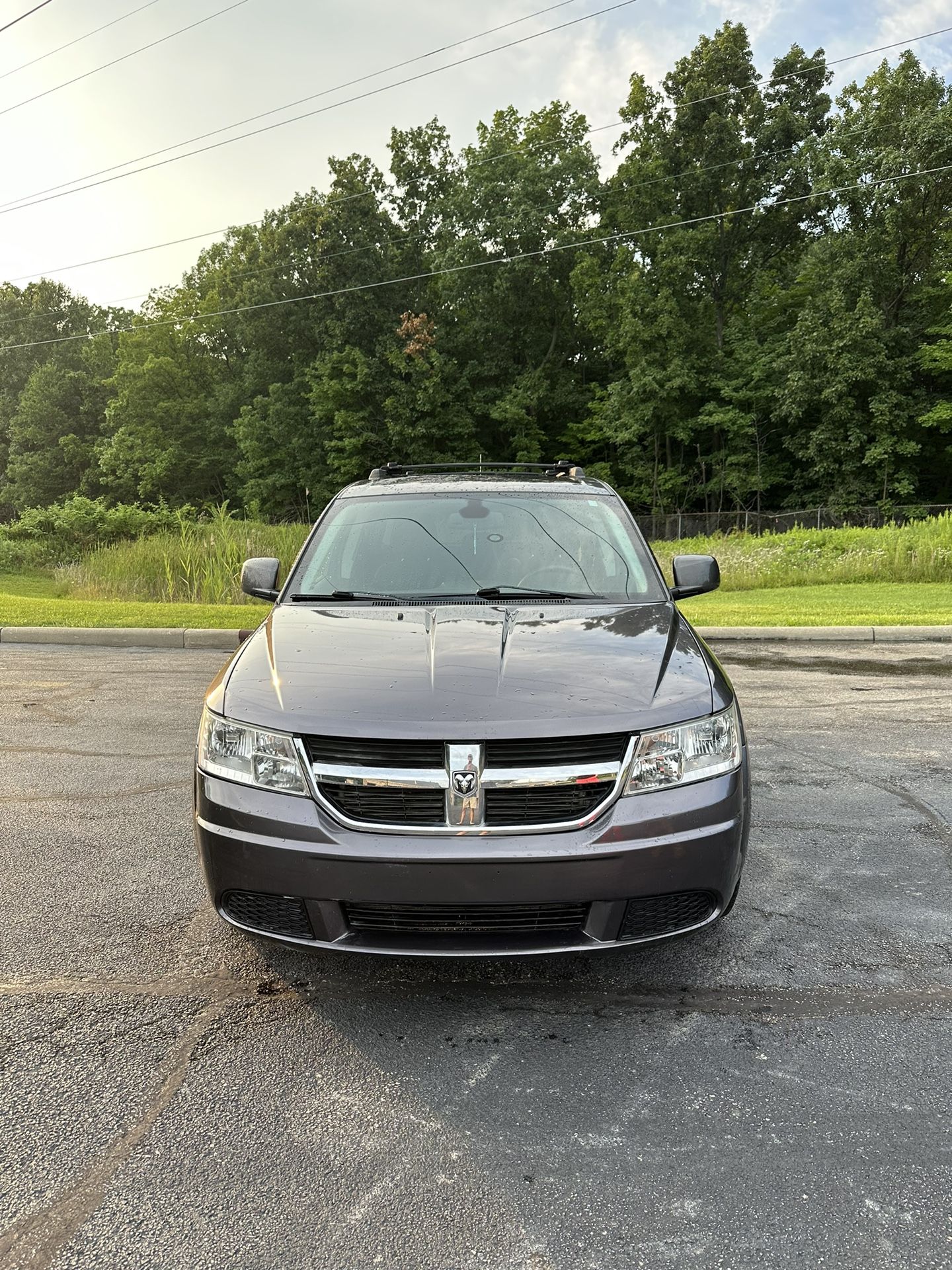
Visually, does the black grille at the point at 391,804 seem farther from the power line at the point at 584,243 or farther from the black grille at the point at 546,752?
the power line at the point at 584,243

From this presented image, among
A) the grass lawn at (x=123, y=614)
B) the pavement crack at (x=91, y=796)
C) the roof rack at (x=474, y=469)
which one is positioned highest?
the roof rack at (x=474, y=469)

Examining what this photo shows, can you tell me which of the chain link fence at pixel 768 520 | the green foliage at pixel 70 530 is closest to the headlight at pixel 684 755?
the green foliage at pixel 70 530

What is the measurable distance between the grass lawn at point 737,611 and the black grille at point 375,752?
893 cm

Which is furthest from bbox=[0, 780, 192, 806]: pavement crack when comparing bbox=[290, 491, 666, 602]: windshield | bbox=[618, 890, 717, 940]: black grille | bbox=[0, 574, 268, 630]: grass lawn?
bbox=[0, 574, 268, 630]: grass lawn

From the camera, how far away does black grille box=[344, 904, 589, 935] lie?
95.3 inches

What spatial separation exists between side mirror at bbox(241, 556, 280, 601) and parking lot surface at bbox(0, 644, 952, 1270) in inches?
50.1

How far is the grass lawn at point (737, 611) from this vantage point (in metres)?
11.5

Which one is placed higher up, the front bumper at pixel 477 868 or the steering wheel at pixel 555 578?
the steering wheel at pixel 555 578

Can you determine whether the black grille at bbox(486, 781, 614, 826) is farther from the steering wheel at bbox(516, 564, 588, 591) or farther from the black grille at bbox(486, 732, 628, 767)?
the steering wheel at bbox(516, 564, 588, 591)

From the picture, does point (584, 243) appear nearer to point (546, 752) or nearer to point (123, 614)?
point (123, 614)

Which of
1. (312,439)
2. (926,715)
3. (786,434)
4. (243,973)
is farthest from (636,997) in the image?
(312,439)

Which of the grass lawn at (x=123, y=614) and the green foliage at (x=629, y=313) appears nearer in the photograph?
the grass lawn at (x=123, y=614)

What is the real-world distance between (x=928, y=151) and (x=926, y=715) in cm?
3682

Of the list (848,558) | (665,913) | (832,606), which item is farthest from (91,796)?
(848,558)
